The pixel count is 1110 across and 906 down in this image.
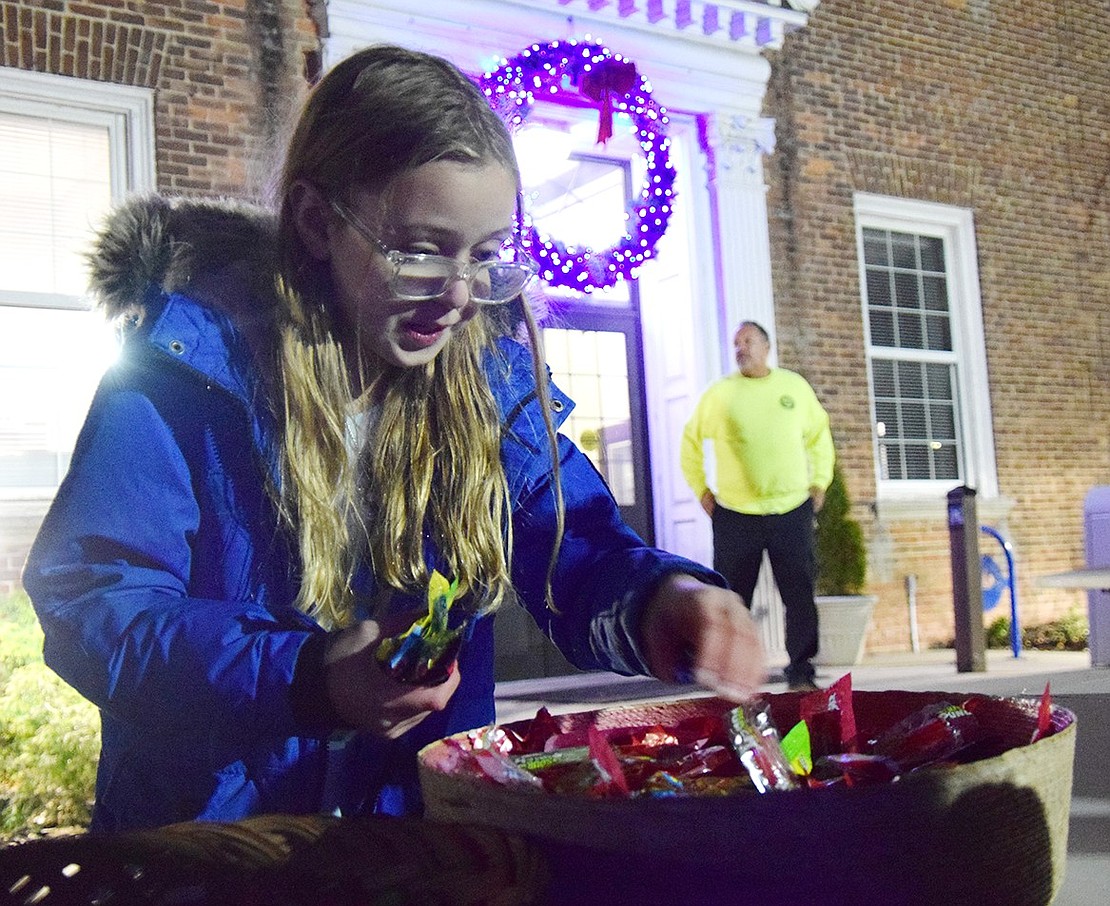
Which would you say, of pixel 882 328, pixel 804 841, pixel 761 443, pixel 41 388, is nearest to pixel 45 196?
pixel 41 388

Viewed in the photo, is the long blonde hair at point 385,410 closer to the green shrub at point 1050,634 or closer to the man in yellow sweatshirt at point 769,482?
the man in yellow sweatshirt at point 769,482

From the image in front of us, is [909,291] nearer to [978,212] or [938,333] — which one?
[938,333]

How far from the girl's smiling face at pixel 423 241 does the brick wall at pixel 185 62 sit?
4.72 metres

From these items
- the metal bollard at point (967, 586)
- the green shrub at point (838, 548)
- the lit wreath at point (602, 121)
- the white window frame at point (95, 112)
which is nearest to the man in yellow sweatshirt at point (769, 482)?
the lit wreath at point (602, 121)

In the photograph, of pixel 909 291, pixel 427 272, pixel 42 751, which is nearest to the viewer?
pixel 427 272

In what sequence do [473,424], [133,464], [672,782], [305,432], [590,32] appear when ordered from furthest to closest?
[590,32]
[473,424]
[305,432]
[133,464]
[672,782]

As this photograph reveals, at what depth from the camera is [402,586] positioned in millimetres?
1368

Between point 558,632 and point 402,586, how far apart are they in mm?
195

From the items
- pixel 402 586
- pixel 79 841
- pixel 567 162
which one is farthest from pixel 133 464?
pixel 567 162

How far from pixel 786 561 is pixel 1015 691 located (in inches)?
49.6

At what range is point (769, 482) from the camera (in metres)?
6.15

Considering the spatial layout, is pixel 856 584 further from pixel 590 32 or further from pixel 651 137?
pixel 590 32

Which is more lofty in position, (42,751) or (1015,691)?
(42,751)

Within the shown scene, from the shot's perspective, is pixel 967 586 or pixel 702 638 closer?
pixel 702 638
